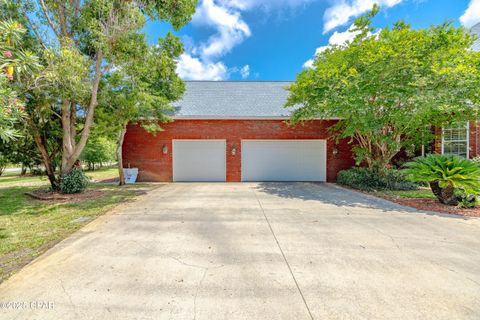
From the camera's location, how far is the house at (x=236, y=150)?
11.7 metres

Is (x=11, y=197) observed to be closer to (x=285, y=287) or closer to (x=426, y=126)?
(x=285, y=287)

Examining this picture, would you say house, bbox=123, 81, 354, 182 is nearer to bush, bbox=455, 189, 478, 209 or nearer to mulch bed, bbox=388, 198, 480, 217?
mulch bed, bbox=388, 198, 480, 217

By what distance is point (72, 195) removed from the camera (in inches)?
293

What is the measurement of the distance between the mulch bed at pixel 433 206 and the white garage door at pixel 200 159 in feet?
25.7

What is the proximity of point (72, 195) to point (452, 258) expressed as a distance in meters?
9.81

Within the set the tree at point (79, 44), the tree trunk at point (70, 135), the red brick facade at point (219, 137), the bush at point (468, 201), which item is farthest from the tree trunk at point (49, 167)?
the bush at point (468, 201)

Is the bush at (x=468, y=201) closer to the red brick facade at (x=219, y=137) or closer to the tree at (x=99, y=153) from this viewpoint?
the red brick facade at (x=219, y=137)

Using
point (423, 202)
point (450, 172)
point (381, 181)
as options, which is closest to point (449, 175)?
point (450, 172)

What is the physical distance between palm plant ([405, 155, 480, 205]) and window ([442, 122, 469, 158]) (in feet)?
17.1

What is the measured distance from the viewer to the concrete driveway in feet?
7.16

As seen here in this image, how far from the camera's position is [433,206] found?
6.11 metres

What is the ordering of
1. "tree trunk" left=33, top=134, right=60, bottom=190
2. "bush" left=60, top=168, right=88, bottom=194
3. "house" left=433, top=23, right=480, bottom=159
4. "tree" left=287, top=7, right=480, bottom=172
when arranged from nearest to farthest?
"tree" left=287, top=7, right=480, bottom=172
"bush" left=60, top=168, right=88, bottom=194
"tree trunk" left=33, top=134, right=60, bottom=190
"house" left=433, top=23, right=480, bottom=159

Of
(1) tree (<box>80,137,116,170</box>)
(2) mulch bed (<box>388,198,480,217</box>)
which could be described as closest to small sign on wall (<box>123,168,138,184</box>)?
(1) tree (<box>80,137,116,170</box>)

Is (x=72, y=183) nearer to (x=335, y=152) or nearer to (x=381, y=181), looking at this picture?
(x=381, y=181)
